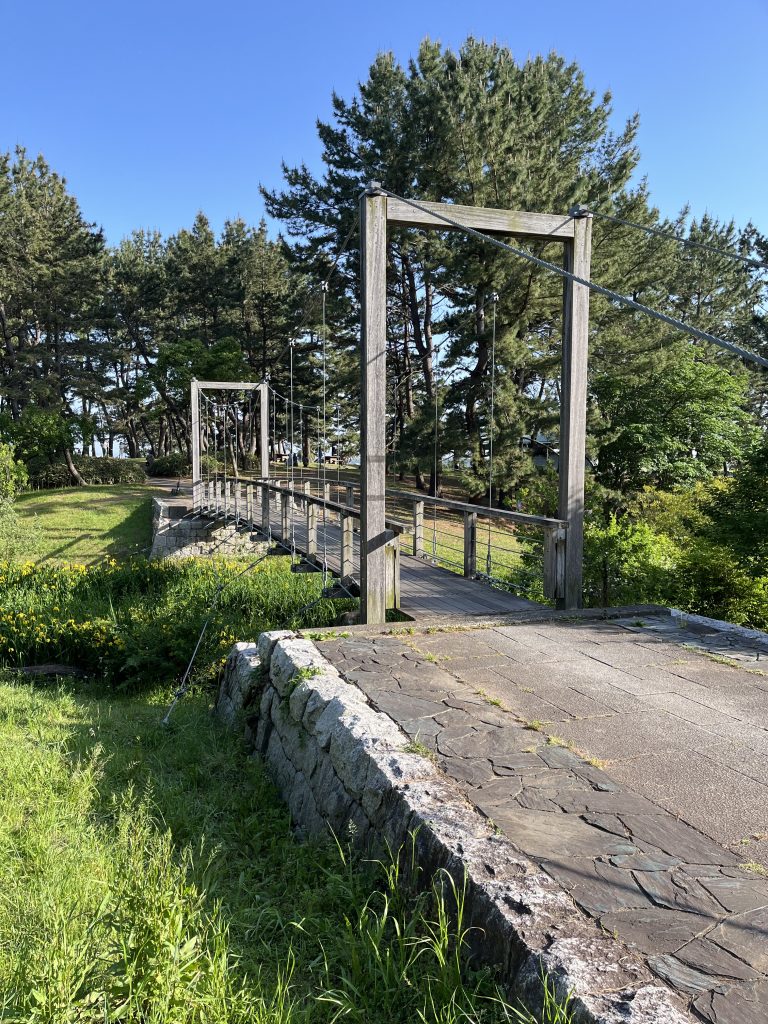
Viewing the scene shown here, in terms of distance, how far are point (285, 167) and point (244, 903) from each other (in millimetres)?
15481

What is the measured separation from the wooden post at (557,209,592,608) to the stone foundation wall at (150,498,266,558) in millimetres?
7944

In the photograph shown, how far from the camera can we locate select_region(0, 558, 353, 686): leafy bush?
6230mm

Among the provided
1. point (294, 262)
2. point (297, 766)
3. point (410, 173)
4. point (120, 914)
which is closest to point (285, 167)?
point (294, 262)

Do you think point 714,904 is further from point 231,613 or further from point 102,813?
point 231,613

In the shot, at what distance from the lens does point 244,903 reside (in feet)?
7.18

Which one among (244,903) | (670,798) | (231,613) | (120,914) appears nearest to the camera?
(120,914)

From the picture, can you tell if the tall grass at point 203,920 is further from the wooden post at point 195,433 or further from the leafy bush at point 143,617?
the wooden post at point 195,433

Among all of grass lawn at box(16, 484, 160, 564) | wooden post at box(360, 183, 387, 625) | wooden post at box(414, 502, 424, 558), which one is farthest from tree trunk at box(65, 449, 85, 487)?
wooden post at box(360, 183, 387, 625)

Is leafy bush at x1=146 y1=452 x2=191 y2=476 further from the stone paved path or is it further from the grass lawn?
the stone paved path

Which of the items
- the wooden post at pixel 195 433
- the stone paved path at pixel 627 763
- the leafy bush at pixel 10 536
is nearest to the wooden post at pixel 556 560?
the stone paved path at pixel 627 763

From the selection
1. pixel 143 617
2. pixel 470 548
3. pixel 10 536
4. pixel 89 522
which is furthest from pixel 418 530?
pixel 89 522

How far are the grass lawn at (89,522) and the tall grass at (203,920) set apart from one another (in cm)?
911

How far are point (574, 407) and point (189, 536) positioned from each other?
352 inches

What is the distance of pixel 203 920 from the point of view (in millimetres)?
2012
